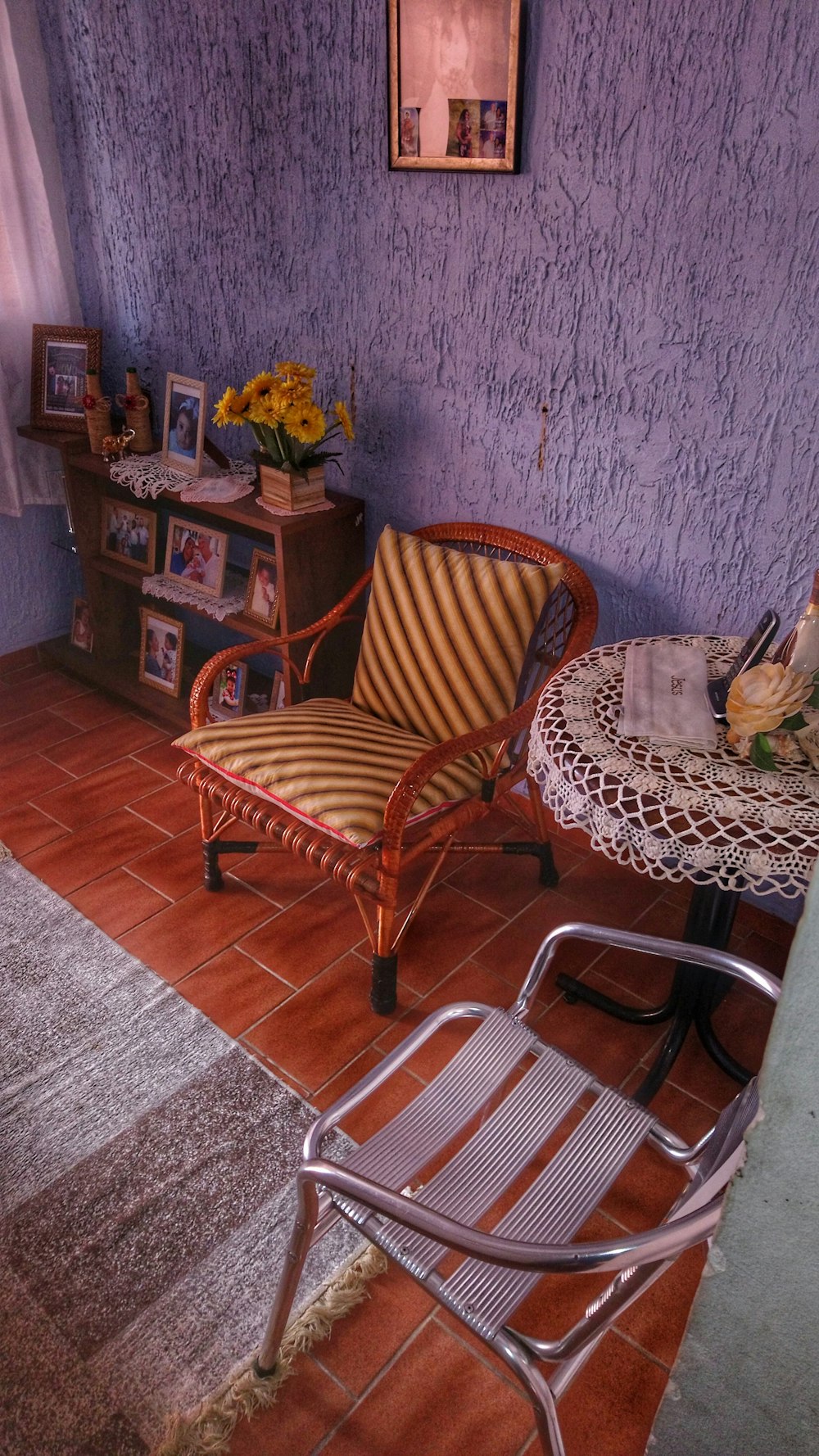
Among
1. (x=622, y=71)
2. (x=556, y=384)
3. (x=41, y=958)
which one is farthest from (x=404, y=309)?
(x=41, y=958)

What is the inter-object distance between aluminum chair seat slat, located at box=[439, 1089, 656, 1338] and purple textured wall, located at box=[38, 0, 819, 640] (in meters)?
1.28

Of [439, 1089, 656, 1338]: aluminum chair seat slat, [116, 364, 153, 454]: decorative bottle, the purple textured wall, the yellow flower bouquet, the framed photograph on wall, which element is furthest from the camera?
[116, 364, 153, 454]: decorative bottle

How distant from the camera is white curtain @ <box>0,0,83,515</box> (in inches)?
119

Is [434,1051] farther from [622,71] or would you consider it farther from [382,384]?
[622,71]

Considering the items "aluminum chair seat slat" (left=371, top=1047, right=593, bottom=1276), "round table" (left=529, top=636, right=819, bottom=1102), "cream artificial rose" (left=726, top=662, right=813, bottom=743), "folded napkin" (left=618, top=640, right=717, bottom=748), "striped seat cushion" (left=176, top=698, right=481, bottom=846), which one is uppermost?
"cream artificial rose" (left=726, top=662, right=813, bottom=743)

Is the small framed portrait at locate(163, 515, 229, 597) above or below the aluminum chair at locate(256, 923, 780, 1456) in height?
above

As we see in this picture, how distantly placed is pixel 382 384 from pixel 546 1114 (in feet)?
6.62

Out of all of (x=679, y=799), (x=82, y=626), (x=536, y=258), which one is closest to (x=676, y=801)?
(x=679, y=799)

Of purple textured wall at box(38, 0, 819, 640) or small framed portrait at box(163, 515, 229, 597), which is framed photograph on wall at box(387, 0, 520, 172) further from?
small framed portrait at box(163, 515, 229, 597)

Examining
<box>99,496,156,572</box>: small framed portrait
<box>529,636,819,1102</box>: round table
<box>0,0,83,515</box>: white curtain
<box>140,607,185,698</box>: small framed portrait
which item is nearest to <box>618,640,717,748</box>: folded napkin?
<box>529,636,819,1102</box>: round table

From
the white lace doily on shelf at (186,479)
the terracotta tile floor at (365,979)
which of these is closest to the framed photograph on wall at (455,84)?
the white lace doily on shelf at (186,479)

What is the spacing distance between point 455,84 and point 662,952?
6.58ft

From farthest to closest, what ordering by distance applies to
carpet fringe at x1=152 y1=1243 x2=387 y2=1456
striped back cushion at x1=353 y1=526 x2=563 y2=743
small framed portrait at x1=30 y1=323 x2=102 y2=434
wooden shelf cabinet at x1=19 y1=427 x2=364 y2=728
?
small framed portrait at x1=30 y1=323 x2=102 y2=434 → wooden shelf cabinet at x1=19 y1=427 x2=364 y2=728 → striped back cushion at x1=353 y1=526 x2=563 y2=743 → carpet fringe at x1=152 y1=1243 x2=387 y2=1456

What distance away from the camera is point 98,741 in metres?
3.26
